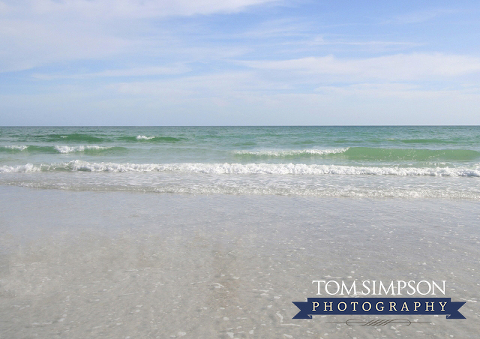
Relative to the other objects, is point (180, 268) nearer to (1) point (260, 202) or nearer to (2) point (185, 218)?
(2) point (185, 218)

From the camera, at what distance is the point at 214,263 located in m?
4.06

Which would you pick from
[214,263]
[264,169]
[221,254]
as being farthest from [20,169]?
[214,263]

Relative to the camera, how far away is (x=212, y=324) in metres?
2.79


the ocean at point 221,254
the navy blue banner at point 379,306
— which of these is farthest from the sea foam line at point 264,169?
the navy blue banner at point 379,306

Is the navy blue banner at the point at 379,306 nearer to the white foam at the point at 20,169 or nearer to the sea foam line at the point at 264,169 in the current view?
the sea foam line at the point at 264,169

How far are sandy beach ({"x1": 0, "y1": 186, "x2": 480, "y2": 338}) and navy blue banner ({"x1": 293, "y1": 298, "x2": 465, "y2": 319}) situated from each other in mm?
95

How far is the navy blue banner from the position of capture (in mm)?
3035

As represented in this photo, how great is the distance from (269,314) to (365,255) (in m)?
1.88

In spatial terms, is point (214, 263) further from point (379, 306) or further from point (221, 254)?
point (379, 306)

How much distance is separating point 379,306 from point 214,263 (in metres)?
1.79

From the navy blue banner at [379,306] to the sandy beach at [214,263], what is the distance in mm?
95

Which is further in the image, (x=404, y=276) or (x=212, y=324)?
(x=404, y=276)

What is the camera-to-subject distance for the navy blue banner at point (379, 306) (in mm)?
3035

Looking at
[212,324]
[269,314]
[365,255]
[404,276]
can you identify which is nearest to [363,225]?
[365,255]
